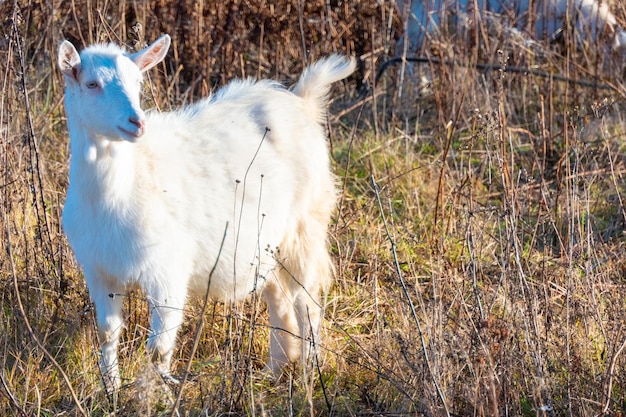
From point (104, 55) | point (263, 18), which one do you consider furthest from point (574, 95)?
point (104, 55)

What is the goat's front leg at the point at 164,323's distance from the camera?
12.5ft

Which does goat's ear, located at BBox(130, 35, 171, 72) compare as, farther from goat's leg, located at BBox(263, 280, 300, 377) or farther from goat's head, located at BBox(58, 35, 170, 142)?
goat's leg, located at BBox(263, 280, 300, 377)

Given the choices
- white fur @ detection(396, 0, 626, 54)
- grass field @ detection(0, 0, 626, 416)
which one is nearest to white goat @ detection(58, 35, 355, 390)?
grass field @ detection(0, 0, 626, 416)

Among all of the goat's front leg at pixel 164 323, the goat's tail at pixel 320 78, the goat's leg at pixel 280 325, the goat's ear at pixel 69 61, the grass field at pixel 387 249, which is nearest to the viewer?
the grass field at pixel 387 249

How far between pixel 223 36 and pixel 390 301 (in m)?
3.47

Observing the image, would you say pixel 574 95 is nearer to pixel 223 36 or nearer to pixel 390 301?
pixel 223 36

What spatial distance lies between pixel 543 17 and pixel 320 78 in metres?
3.63

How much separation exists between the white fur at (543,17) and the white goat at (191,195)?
9.48 ft

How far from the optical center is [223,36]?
7324mm

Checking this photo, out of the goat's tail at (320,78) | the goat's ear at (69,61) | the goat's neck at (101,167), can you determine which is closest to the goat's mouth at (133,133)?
the goat's neck at (101,167)

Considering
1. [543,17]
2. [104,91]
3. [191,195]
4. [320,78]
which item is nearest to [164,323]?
[191,195]

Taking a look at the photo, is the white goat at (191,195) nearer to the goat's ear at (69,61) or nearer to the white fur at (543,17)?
the goat's ear at (69,61)

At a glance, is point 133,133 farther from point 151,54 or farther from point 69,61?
point 151,54

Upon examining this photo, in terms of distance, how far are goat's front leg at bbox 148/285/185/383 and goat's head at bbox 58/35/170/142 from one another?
26.2 inches
